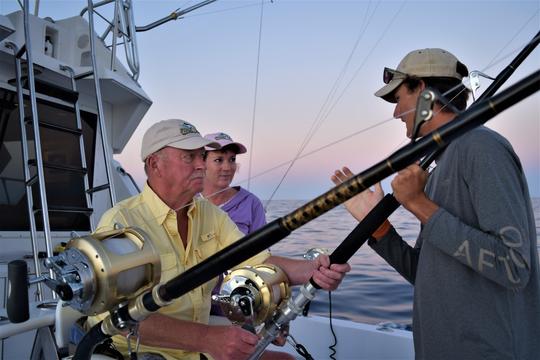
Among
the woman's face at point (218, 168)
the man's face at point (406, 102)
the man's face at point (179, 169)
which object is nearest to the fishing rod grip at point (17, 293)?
the man's face at point (179, 169)

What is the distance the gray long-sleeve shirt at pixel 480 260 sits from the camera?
3.77ft

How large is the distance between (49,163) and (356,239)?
93.4 inches

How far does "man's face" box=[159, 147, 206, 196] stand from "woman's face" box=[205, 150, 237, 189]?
4.04 ft

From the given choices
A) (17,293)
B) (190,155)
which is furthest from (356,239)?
(17,293)

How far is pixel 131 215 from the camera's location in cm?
178

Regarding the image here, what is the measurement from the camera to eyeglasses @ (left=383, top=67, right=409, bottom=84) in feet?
4.85

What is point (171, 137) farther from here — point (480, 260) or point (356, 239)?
point (480, 260)

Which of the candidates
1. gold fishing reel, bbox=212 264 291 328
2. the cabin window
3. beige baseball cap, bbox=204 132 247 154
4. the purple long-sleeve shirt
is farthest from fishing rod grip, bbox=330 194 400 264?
the cabin window

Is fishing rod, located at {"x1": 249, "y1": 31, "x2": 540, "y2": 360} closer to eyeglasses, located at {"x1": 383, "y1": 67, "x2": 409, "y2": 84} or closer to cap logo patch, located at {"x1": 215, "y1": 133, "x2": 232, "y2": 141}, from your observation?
eyeglasses, located at {"x1": 383, "y1": 67, "x2": 409, "y2": 84}

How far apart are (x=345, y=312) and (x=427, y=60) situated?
3330mm

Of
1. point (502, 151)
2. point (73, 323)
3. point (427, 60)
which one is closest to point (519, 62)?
point (427, 60)

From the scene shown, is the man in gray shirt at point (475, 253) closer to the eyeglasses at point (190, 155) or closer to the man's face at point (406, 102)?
the man's face at point (406, 102)

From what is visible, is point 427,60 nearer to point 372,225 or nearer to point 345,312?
point 372,225

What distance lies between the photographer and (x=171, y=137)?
1870 mm
